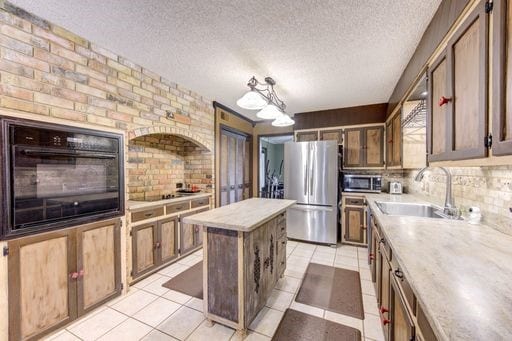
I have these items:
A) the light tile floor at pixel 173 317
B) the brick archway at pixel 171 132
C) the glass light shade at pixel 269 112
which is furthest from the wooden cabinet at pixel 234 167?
the light tile floor at pixel 173 317

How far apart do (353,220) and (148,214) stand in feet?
10.5

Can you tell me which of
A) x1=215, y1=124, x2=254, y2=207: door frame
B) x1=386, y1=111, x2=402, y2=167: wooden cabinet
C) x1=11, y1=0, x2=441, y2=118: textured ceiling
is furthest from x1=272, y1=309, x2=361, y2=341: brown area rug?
x1=11, y1=0, x2=441, y2=118: textured ceiling

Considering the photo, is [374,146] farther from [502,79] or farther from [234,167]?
[502,79]

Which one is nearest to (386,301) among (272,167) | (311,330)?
(311,330)

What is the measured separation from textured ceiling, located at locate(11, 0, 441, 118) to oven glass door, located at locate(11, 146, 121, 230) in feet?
3.66

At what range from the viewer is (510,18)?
88cm

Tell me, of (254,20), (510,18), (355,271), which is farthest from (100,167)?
(355,271)

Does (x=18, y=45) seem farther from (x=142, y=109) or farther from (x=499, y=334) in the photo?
(x=499, y=334)

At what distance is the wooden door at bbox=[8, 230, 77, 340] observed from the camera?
1.51 metres

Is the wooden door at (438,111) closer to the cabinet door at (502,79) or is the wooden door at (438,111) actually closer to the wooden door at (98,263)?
the cabinet door at (502,79)

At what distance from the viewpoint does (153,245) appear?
104 inches

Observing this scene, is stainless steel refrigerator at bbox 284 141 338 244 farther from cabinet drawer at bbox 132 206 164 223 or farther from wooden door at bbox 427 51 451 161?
cabinet drawer at bbox 132 206 164 223

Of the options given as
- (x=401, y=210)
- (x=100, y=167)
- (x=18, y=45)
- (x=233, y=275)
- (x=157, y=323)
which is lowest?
(x=157, y=323)

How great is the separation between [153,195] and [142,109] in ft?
4.46
